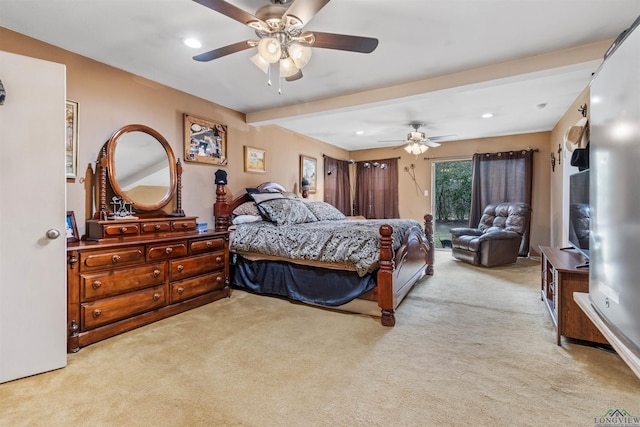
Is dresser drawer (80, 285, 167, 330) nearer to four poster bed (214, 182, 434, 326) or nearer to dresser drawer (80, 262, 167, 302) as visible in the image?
dresser drawer (80, 262, 167, 302)

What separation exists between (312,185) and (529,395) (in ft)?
16.2

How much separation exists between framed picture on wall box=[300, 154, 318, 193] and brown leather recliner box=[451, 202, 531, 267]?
2.83 m

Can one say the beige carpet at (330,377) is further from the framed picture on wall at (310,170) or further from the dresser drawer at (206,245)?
the framed picture on wall at (310,170)

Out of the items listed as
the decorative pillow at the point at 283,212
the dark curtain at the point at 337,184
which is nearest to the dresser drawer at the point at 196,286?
the decorative pillow at the point at 283,212

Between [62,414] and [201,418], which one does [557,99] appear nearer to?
[201,418]

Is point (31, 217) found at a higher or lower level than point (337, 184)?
lower

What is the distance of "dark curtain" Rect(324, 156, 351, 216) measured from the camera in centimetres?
672

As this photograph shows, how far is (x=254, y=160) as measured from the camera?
4.70 m

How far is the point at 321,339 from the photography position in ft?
7.88

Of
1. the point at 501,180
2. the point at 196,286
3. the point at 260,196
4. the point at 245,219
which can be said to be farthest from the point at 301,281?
the point at 501,180

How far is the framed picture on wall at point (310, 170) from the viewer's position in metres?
5.86

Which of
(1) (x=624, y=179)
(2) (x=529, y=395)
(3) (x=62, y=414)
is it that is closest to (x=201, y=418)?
(3) (x=62, y=414)

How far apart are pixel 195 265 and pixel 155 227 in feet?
1.75

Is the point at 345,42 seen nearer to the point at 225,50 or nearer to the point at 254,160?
the point at 225,50
